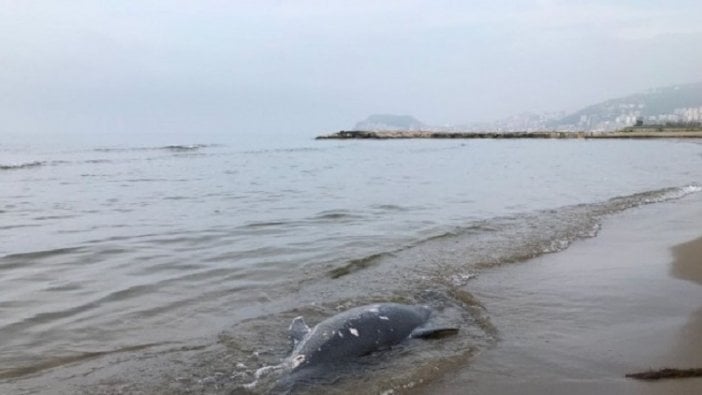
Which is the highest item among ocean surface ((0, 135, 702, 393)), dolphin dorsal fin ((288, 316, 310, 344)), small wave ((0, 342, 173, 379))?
dolphin dorsal fin ((288, 316, 310, 344))

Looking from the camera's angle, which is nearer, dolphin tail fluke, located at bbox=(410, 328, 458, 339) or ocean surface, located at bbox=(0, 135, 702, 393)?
ocean surface, located at bbox=(0, 135, 702, 393)

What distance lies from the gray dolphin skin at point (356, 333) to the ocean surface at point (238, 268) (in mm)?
187

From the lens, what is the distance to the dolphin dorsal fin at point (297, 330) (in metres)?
5.75

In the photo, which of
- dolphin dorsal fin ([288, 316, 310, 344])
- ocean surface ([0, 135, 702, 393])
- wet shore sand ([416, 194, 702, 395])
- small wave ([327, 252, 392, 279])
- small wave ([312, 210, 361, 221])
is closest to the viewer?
wet shore sand ([416, 194, 702, 395])

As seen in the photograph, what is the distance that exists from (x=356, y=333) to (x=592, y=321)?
8.56 feet

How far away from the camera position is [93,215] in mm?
15062

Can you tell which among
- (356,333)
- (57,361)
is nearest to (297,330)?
(356,333)

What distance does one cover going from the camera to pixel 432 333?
228 inches

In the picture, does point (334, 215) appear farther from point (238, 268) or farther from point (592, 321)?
point (592, 321)

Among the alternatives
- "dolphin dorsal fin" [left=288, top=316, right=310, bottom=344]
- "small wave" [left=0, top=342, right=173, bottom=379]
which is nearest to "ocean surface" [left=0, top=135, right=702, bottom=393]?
"small wave" [left=0, top=342, right=173, bottom=379]

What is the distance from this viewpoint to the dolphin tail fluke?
5.78 m

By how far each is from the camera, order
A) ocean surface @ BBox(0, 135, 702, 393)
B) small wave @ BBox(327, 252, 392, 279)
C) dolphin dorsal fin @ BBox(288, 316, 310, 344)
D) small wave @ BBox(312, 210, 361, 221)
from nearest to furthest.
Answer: ocean surface @ BBox(0, 135, 702, 393), dolphin dorsal fin @ BBox(288, 316, 310, 344), small wave @ BBox(327, 252, 392, 279), small wave @ BBox(312, 210, 361, 221)

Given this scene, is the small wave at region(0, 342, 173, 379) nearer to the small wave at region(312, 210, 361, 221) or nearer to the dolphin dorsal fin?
the dolphin dorsal fin

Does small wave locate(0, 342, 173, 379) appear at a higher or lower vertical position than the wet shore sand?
lower
